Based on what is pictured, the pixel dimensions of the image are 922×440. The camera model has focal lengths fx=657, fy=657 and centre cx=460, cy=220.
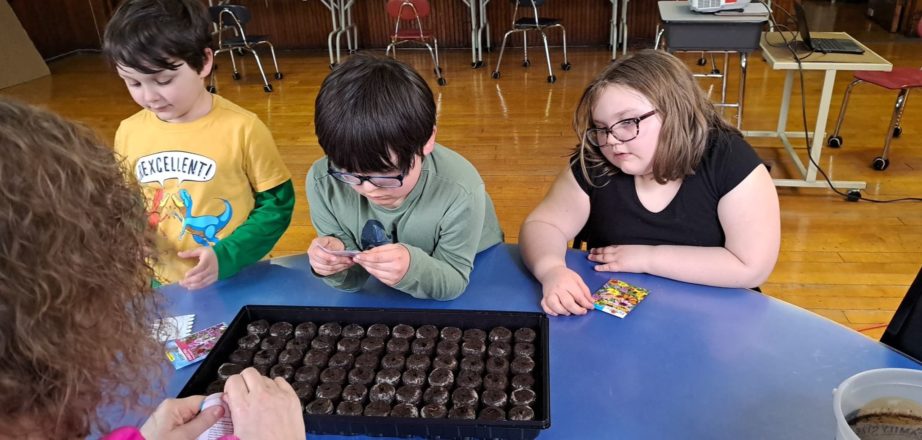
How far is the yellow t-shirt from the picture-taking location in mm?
1580

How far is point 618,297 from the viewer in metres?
1.24

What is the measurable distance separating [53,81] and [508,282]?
634cm

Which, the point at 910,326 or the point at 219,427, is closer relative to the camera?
the point at 219,427

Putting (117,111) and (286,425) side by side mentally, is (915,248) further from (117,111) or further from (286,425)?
(117,111)

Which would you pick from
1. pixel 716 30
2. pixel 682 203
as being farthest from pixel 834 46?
pixel 682 203

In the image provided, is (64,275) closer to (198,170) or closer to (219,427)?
(219,427)

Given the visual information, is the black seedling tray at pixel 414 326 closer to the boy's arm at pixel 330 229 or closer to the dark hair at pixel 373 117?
the boy's arm at pixel 330 229

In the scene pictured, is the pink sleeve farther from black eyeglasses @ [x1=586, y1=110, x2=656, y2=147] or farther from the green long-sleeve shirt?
black eyeglasses @ [x1=586, y1=110, x2=656, y2=147]

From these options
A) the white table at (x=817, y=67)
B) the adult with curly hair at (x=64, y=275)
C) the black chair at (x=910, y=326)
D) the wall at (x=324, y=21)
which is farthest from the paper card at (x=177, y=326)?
the wall at (x=324, y=21)

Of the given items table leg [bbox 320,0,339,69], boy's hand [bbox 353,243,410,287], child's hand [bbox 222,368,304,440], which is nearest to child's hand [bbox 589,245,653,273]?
boy's hand [bbox 353,243,410,287]

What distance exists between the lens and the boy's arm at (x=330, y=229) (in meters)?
1.32

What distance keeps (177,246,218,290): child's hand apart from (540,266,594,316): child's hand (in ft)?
2.23

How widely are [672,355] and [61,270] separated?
0.88 metres

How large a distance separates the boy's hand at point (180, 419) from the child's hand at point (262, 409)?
0.03 meters
